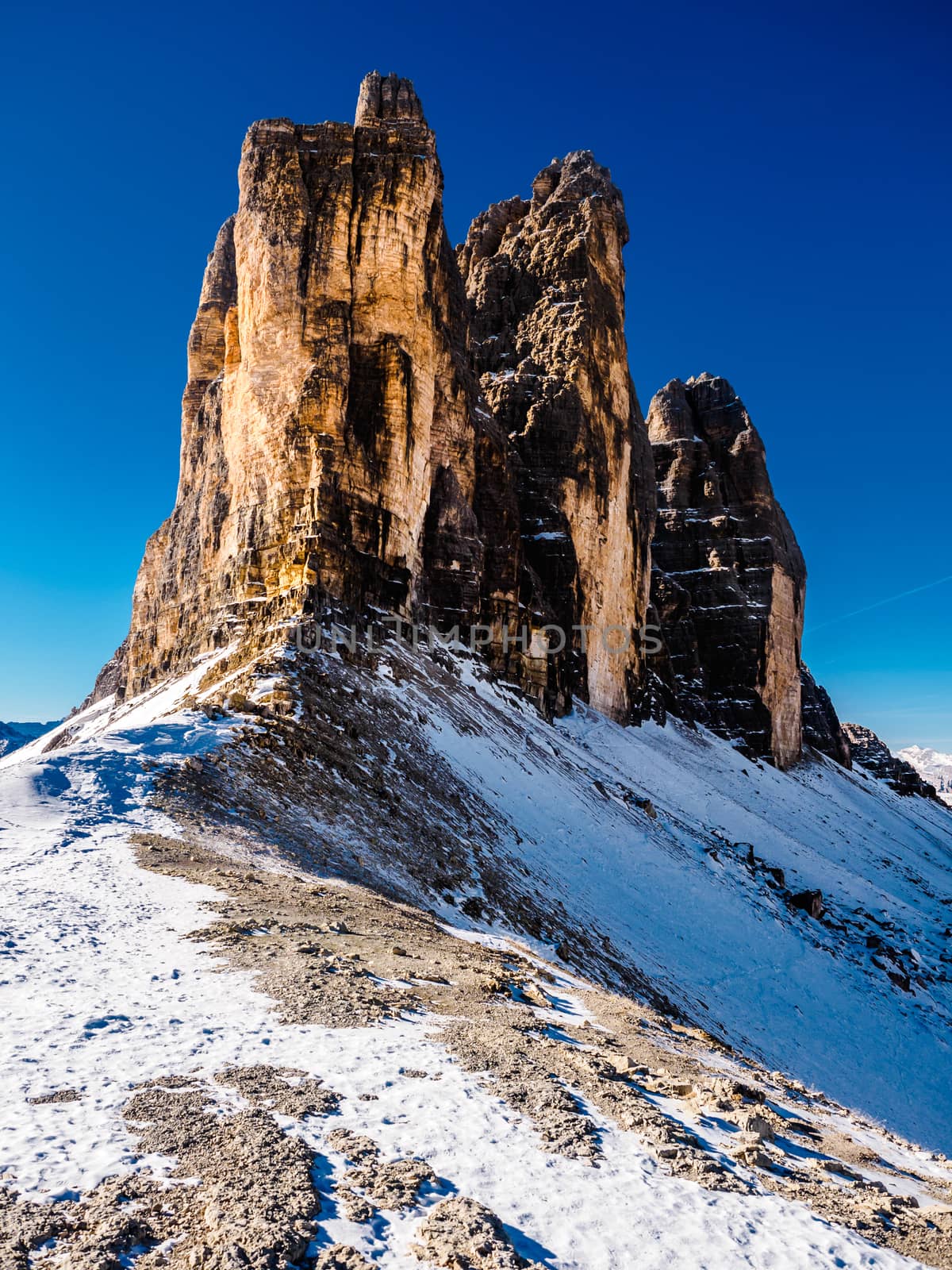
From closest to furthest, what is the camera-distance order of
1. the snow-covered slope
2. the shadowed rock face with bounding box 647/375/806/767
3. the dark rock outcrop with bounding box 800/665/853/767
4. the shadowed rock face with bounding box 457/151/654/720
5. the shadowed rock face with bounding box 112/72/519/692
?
the snow-covered slope, the shadowed rock face with bounding box 112/72/519/692, the shadowed rock face with bounding box 457/151/654/720, the shadowed rock face with bounding box 647/375/806/767, the dark rock outcrop with bounding box 800/665/853/767

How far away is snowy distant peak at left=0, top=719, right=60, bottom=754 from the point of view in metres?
125

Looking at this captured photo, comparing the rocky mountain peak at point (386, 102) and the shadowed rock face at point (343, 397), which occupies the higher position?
the rocky mountain peak at point (386, 102)

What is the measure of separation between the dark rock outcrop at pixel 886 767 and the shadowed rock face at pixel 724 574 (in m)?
28.8

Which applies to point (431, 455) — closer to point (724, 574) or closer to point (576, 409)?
point (576, 409)

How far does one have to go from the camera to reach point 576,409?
62.6m

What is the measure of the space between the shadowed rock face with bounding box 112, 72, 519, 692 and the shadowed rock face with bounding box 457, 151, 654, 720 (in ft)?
41.8

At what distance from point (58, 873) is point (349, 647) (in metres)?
21.0

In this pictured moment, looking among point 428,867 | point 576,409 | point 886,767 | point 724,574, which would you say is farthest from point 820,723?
point 428,867

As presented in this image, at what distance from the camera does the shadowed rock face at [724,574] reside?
273 ft

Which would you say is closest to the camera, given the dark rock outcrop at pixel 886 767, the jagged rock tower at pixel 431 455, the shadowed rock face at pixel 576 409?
the jagged rock tower at pixel 431 455

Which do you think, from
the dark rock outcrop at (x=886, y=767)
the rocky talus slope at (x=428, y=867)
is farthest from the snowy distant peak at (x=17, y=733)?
the dark rock outcrop at (x=886, y=767)

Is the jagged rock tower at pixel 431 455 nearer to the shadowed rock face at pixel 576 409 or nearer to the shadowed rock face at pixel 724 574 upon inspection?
the shadowed rock face at pixel 576 409

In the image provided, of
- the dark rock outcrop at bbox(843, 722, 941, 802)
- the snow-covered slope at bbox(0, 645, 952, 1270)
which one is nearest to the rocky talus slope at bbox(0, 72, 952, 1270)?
the snow-covered slope at bbox(0, 645, 952, 1270)

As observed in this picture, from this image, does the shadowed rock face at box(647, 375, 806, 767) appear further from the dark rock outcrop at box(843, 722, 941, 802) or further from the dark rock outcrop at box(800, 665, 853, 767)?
the dark rock outcrop at box(843, 722, 941, 802)
